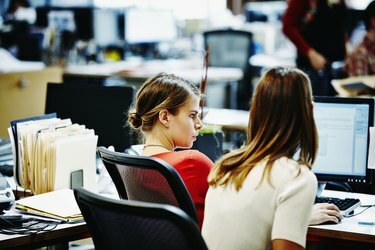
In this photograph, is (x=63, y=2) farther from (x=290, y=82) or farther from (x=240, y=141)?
(x=290, y=82)

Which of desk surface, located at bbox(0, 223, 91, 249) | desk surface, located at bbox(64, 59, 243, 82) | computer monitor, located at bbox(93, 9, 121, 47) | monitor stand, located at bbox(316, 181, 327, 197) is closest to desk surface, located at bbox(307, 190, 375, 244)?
monitor stand, located at bbox(316, 181, 327, 197)

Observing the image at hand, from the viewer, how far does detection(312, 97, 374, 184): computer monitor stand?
2865 mm

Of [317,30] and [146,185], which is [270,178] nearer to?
[146,185]

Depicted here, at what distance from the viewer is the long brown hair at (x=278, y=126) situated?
1951 mm

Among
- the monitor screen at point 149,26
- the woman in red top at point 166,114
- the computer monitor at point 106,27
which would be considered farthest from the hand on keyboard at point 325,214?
the computer monitor at point 106,27

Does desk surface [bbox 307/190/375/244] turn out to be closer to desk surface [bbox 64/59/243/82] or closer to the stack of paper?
the stack of paper

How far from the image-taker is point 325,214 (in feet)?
8.04

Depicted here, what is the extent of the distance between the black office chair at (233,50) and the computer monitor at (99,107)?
3.58 metres

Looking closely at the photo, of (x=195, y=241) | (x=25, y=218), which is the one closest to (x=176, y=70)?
(x=25, y=218)

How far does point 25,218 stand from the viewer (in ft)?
8.19

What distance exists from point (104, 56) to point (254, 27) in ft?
6.77

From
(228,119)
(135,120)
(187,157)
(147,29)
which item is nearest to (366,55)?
(228,119)

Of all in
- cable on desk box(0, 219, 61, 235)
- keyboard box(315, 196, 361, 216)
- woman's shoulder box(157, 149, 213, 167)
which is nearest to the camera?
woman's shoulder box(157, 149, 213, 167)

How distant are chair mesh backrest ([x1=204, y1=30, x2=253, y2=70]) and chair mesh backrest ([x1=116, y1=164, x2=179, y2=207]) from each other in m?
4.85
